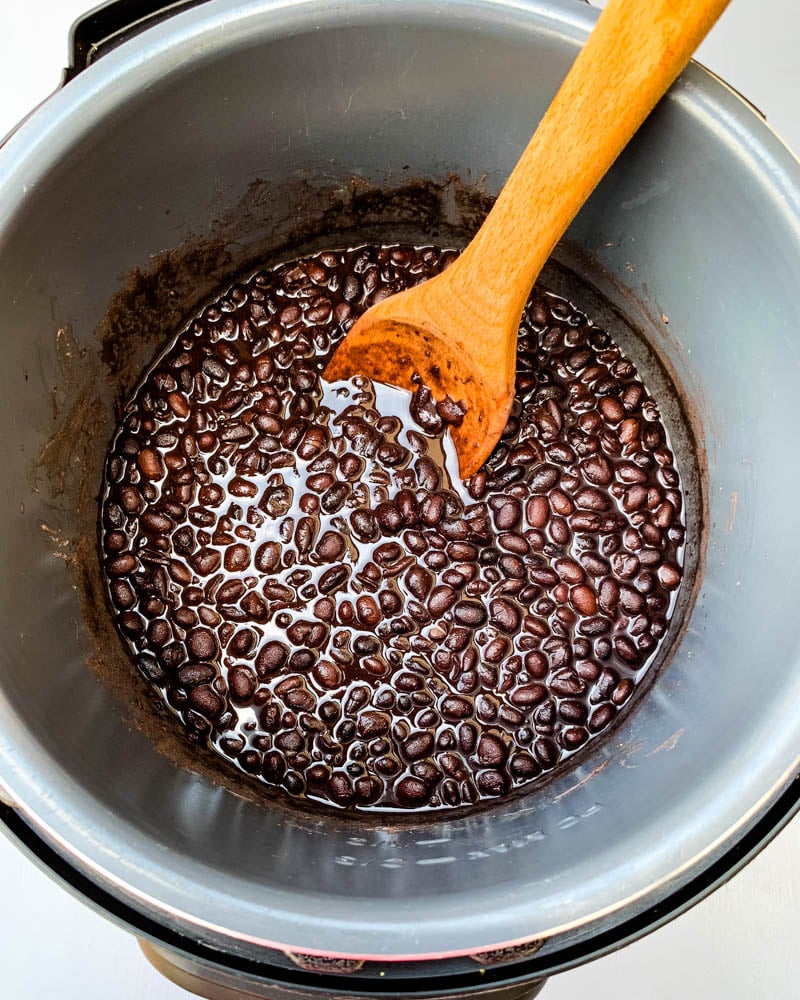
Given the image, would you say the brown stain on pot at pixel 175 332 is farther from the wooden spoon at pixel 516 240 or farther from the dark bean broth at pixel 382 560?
the wooden spoon at pixel 516 240

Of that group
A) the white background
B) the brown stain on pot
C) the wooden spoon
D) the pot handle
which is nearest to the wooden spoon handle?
the wooden spoon

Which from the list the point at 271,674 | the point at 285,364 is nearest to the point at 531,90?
the point at 285,364

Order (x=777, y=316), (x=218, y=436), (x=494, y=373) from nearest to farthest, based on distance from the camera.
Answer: (x=777, y=316)
(x=494, y=373)
(x=218, y=436)

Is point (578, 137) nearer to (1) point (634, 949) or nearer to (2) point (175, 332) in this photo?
(2) point (175, 332)

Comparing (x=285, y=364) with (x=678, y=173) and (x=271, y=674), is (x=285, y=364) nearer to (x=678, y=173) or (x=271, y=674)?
(x=271, y=674)

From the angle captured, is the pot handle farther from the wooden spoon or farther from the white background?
the white background

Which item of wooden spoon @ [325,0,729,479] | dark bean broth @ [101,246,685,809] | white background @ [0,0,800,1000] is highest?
wooden spoon @ [325,0,729,479]

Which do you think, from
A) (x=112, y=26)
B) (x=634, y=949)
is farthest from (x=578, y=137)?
(x=634, y=949)
